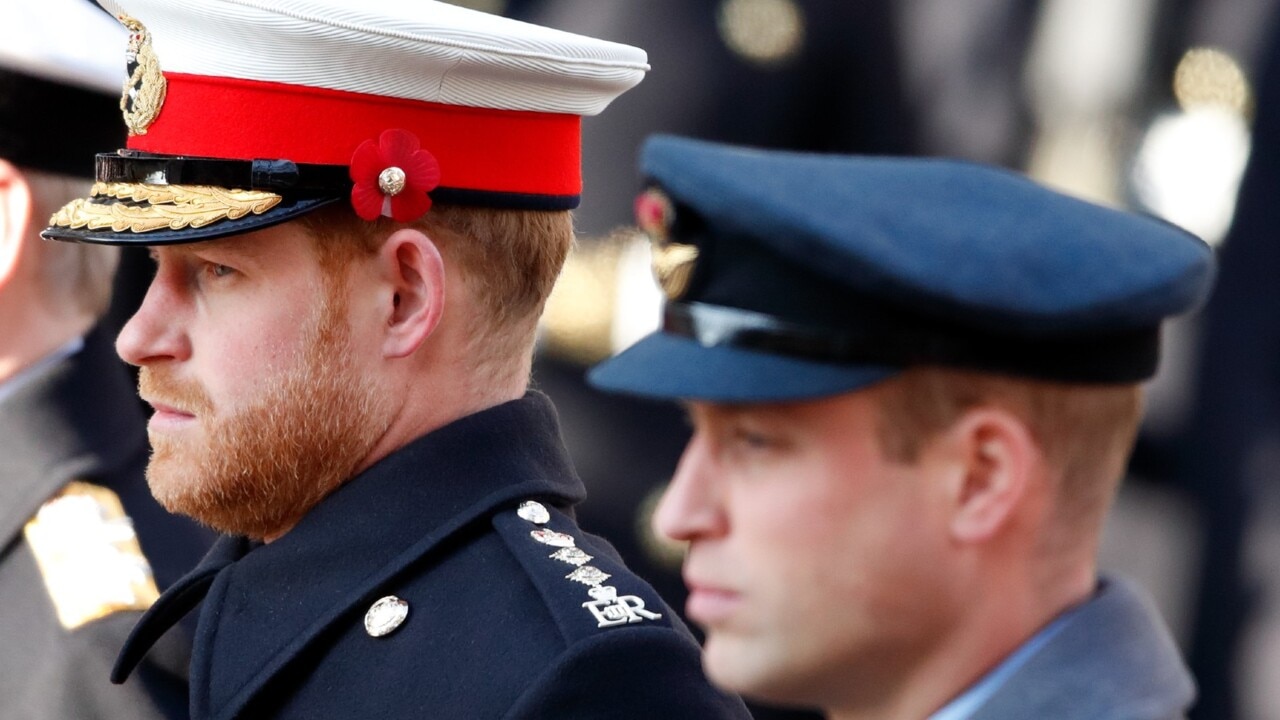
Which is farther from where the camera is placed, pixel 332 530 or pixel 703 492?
pixel 332 530

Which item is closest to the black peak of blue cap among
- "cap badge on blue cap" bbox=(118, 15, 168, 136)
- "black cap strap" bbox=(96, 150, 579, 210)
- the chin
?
the chin

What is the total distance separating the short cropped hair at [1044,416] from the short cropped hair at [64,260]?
218 centimetres

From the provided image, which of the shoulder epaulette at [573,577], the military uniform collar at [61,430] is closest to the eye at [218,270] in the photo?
the shoulder epaulette at [573,577]

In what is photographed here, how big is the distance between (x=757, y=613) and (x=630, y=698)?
610 mm

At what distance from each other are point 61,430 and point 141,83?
835 mm

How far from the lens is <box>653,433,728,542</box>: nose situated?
67.1 inches

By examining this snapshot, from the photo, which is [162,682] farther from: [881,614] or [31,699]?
[881,614]

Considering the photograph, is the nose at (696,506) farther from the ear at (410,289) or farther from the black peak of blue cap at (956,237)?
the ear at (410,289)

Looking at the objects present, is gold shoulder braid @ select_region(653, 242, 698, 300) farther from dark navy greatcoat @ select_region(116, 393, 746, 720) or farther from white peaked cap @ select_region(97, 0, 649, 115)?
white peaked cap @ select_region(97, 0, 649, 115)

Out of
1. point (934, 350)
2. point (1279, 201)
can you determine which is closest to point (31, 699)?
point (934, 350)

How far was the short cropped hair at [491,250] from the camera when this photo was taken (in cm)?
250

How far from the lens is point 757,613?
1665mm

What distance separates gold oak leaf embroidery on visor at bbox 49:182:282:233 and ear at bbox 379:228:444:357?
0.18 meters

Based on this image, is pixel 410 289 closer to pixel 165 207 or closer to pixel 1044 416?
pixel 165 207
